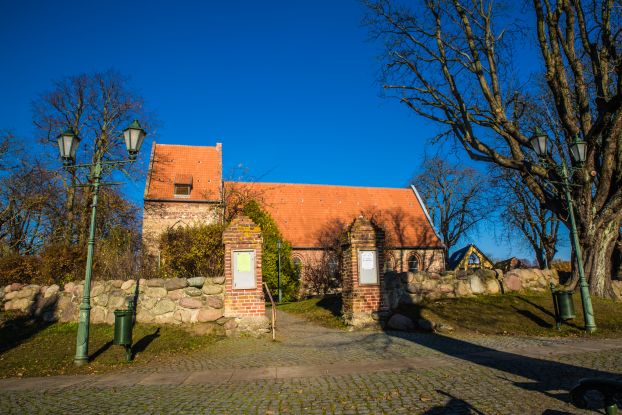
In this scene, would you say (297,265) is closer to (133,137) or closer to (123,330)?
(133,137)

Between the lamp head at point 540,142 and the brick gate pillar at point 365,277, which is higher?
the lamp head at point 540,142

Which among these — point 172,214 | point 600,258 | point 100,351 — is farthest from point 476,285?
point 172,214

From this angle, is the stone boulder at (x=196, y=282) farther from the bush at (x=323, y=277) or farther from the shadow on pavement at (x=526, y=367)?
the bush at (x=323, y=277)

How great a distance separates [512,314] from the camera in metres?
11.0

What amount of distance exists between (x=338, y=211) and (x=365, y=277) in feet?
69.3

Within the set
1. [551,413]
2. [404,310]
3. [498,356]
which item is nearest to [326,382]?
[551,413]

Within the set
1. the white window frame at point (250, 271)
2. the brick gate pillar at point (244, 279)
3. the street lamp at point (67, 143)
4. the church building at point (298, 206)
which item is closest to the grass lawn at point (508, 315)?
the brick gate pillar at point (244, 279)

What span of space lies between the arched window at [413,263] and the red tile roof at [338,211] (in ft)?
3.14

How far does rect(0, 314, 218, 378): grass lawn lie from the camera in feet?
24.5

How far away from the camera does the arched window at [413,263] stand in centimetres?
3133

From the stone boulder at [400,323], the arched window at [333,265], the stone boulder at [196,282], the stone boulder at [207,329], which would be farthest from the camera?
the arched window at [333,265]

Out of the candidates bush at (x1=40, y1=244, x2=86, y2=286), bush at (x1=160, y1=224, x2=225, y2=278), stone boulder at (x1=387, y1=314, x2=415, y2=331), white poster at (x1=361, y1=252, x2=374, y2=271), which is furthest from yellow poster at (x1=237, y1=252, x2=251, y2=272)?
bush at (x1=40, y1=244, x2=86, y2=286)

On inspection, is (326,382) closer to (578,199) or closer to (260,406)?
(260,406)

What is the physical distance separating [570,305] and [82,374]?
433 inches
